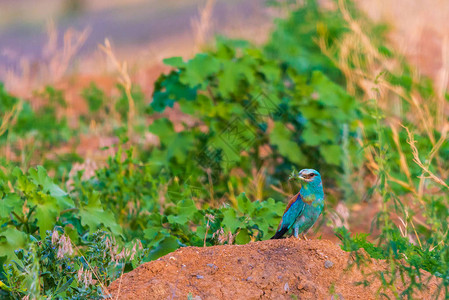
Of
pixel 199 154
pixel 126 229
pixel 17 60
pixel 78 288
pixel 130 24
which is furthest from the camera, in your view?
pixel 130 24

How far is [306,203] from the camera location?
10.3ft

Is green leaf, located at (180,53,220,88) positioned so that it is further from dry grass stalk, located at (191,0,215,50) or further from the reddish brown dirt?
the reddish brown dirt

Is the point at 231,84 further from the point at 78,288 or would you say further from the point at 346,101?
the point at 78,288

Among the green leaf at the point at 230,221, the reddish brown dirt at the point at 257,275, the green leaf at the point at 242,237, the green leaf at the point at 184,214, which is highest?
the reddish brown dirt at the point at 257,275

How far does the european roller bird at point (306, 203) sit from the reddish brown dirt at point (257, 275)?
0.46ft

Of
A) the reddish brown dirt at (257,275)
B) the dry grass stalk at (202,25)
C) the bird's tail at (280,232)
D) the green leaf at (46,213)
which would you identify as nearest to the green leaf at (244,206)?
the bird's tail at (280,232)

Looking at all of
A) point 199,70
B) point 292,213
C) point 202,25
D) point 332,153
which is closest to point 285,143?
point 332,153

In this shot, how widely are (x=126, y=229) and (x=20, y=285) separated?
124 centimetres

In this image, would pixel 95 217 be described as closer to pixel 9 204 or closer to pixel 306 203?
pixel 9 204

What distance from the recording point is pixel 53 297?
9.84ft

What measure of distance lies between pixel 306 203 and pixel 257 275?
487mm

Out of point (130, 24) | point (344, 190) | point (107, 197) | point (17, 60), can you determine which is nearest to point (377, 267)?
point (107, 197)

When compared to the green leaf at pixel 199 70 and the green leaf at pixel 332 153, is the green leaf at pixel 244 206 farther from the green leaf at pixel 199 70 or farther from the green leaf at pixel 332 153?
the green leaf at pixel 332 153

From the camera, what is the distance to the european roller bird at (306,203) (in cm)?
313
